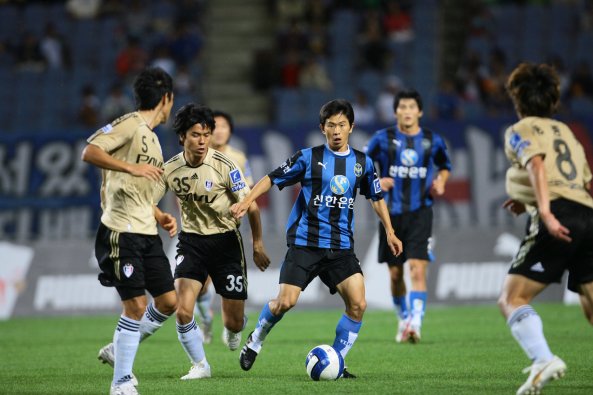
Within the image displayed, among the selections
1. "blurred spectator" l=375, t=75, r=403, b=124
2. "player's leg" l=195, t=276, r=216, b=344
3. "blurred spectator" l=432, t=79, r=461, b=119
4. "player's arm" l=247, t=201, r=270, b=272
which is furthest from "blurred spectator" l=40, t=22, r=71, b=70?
"player's arm" l=247, t=201, r=270, b=272

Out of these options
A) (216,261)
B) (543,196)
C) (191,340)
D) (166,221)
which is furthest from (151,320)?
(543,196)

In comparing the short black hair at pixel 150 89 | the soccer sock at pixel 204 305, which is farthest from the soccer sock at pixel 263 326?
the soccer sock at pixel 204 305

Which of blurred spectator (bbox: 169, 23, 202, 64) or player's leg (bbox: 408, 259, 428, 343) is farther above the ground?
blurred spectator (bbox: 169, 23, 202, 64)

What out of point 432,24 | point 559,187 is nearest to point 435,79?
point 432,24

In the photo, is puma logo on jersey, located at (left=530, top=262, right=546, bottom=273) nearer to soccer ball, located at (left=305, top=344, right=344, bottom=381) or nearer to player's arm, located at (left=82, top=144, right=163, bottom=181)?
soccer ball, located at (left=305, top=344, right=344, bottom=381)

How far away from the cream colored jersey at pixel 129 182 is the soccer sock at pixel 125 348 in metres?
0.68

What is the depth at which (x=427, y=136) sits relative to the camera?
11539 millimetres

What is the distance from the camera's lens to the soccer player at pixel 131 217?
7469mm

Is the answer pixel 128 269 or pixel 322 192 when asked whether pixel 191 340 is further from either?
pixel 322 192

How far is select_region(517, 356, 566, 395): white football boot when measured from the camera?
21.6 feet

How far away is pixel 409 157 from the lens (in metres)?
11.4

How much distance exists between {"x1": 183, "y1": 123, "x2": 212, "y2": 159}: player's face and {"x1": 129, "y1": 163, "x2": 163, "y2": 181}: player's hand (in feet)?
3.88

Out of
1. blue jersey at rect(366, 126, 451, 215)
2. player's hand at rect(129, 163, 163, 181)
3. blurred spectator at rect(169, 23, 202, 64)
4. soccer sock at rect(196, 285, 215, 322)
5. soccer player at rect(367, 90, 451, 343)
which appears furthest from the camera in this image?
blurred spectator at rect(169, 23, 202, 64)

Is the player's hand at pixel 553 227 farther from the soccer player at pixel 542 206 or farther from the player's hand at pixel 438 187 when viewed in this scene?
the player's hand at pixel 438 187
